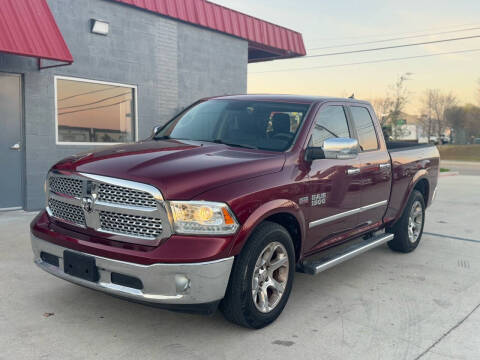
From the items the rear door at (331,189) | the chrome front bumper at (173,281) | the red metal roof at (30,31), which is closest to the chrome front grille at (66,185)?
the chrome front bumper at (173,281)

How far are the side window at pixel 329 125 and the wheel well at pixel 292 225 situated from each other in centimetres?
80

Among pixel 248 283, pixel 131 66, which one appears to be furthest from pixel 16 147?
pixel 248 283

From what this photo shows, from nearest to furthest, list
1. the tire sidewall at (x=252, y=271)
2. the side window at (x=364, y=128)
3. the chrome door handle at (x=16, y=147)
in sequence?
the tire sidewall at (x=252, y=271) < the side window at (x=364, y=128) < the chrome door handle at (x=16, y=147)

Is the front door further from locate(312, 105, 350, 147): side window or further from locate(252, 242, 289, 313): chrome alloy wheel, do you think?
locate(252, 242, 289, 313): chrome alloy wheel

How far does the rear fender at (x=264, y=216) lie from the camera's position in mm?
3492

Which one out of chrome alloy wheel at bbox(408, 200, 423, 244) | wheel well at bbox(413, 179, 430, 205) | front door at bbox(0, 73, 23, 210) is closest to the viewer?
chrome alloy wheel at bbox(408, 200, 423, 244)

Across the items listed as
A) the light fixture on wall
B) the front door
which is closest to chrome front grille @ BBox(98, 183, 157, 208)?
the front door

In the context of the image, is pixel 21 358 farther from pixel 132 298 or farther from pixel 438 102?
pixel 438 102

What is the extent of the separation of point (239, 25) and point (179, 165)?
33.1ft

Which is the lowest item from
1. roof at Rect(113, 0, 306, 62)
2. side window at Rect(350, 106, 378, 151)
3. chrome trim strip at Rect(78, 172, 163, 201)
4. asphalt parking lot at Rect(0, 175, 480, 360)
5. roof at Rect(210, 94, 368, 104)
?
asphalt parking lot at Rect(0, 175, 480, 360)

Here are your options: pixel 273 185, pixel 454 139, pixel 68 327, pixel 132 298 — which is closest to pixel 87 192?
pixel 132 298

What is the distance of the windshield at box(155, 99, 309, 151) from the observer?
4484 mm

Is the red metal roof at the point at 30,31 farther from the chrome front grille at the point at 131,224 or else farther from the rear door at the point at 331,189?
the rear door at the point at 331,189

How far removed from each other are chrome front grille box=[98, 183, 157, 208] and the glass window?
6.22 meters
